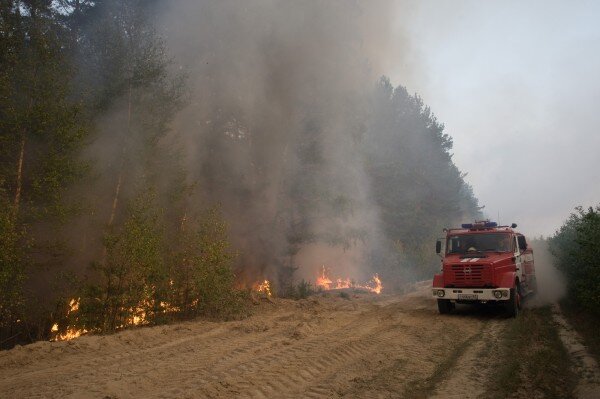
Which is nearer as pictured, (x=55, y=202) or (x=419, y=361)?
(x=419, y=361)

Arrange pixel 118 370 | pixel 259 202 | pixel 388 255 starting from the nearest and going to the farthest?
pixel 118 370, pixel 259 202, pixel 388 255

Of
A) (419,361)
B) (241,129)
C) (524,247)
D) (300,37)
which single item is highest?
(300,37)

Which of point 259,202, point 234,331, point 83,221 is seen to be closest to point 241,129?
point 259,202

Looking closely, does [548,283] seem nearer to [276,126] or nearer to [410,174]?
[276,126]

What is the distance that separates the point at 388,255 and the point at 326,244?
15.5 ft

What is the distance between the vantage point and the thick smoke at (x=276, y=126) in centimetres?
1817

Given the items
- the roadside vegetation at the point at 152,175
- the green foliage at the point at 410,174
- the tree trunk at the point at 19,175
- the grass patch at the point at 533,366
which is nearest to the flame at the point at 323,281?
the roadside vegetation at the point at 152,175

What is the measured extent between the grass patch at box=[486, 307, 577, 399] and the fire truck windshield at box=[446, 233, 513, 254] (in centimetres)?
264

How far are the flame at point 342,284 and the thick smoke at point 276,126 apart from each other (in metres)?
0.64

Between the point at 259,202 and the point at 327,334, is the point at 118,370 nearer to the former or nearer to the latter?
the point at 327,334

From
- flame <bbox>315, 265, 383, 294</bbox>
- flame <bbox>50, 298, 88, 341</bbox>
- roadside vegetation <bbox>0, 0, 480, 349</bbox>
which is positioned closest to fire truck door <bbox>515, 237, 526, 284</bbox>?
roadside vegetation <bbox>0, 0, 480, 349</bbox>

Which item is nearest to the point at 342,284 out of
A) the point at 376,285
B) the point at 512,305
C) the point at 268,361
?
the point at 376,285

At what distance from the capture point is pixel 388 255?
2364 centimetres

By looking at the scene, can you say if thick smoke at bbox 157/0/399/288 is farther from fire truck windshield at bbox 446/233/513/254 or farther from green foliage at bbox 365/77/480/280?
fire truck windshield at bbox 446/233/513/254
